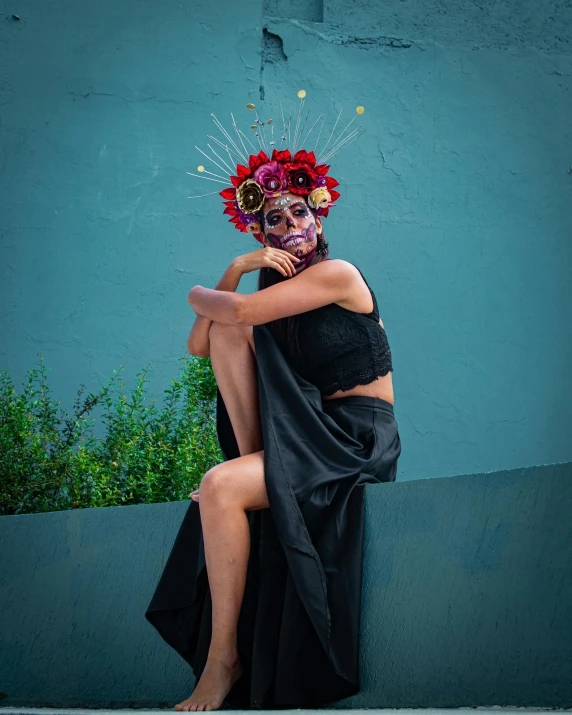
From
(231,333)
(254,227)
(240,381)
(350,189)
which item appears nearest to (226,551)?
(240,381)

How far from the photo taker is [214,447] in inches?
151

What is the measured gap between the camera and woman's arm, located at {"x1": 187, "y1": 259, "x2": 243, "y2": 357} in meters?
2.69

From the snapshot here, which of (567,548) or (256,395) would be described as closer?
(567,548)

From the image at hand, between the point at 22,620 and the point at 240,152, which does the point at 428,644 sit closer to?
the point at 22,620

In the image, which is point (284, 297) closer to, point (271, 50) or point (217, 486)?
point (217, 486)

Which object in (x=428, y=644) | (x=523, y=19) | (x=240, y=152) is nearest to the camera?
(x=428, y=644)

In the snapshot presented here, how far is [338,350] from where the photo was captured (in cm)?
264

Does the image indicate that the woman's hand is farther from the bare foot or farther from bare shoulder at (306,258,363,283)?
the bare foot

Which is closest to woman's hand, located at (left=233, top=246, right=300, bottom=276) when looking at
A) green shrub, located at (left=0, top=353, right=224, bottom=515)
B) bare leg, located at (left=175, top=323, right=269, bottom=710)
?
bare leg, located at (left=175, top=323, right=269, bottom=710)

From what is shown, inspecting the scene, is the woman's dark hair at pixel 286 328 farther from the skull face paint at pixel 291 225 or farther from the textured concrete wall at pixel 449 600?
the textured concrete wall at pixel 449 600

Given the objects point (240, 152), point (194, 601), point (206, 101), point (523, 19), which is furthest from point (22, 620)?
point (523, 19)

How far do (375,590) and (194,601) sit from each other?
1.78ft

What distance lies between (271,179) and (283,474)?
3.20ft

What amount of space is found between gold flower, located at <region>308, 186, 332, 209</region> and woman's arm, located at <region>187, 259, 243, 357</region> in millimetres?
309
